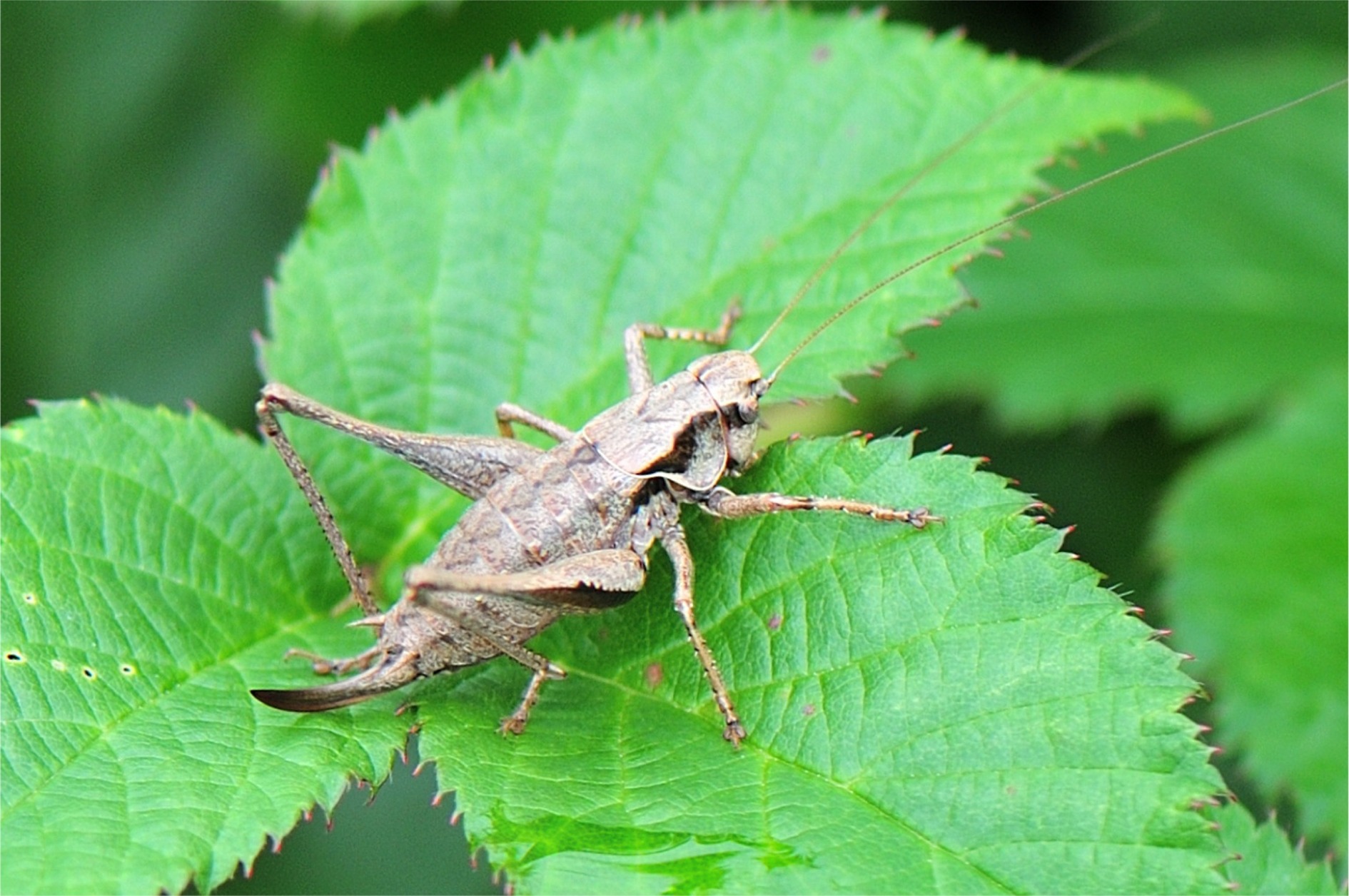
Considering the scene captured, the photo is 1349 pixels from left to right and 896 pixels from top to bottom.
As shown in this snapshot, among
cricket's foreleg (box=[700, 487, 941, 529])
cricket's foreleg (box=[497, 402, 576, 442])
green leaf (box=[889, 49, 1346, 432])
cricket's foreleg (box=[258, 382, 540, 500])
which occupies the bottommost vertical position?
cricket's foreleg (box=[700, 487, 941, 529])

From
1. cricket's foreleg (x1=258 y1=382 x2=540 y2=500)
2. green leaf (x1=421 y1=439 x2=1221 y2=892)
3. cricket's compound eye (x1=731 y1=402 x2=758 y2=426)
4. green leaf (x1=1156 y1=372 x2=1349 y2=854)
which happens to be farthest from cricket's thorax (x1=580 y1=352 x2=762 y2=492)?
green leaf (x1=1156 y1=372 x2=1349 y2=854)

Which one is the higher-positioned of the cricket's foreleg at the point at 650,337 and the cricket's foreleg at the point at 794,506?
the cricket's foreleg at the point at 650,337

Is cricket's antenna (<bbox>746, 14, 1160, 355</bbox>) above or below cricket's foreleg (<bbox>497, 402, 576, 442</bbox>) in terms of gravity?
above

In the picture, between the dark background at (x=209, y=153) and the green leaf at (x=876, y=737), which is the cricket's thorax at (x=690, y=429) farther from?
the dark background at (x=209, y=153)

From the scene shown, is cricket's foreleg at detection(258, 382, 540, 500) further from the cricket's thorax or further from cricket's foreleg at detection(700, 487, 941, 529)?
cricket's foreleg at detection(700, 487, 941, 529)

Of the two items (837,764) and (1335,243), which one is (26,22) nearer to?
(837,764)

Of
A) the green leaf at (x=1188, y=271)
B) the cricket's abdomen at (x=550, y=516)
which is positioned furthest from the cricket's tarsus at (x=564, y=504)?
the green leaf at (x=1188, y=271)

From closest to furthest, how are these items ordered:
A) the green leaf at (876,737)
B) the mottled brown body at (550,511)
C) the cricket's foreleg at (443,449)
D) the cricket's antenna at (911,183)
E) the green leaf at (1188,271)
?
the green leaf at (876,737) → the mottled brown body at (550,511) → the cricket's foreleg at (443,449) → the cricket's antenna at (911,183) → the green leaf at (1188,271)
